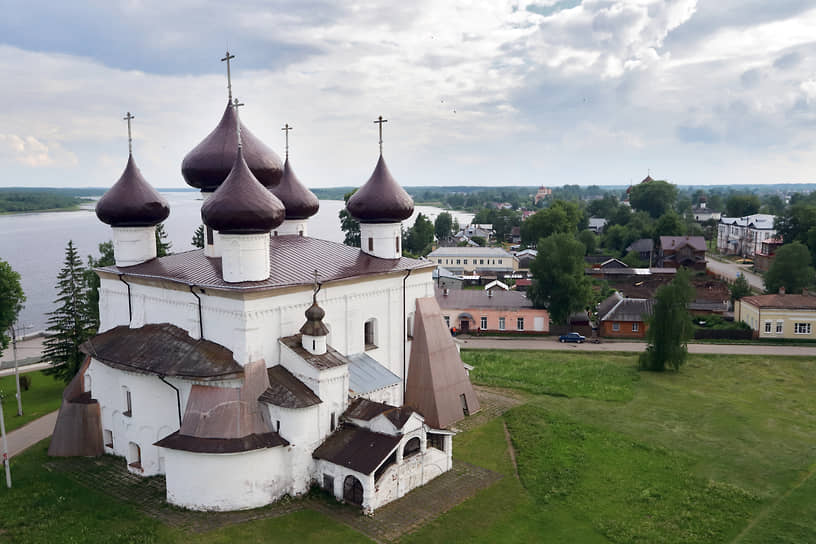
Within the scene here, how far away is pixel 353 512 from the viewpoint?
466 inches

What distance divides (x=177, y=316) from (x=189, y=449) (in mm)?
3477

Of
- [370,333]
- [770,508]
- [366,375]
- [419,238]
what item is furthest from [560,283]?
[419,238]

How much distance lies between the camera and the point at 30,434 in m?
16.3

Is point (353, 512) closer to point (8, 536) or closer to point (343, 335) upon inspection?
point (343, 335)

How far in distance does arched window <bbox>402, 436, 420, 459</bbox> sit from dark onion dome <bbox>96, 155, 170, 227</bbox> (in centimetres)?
877

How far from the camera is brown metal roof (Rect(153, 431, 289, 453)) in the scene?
11.6 metres

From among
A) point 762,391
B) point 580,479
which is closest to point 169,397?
point 580,479

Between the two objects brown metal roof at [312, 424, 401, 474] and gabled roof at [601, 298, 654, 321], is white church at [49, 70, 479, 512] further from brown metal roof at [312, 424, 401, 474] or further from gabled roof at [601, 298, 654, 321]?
gabled roof at [601, 298, 654, 321]

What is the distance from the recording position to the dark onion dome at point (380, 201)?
16531 millimetres

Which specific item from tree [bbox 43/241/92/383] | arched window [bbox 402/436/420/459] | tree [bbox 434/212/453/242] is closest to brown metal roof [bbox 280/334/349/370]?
arched window [bbox 402/436/420/459]

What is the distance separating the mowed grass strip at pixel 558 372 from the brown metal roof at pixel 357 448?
28.2 feet

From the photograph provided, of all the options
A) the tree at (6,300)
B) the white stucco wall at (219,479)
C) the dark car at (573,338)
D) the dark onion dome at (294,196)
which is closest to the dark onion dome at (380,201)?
the dark onion dome at (294,196)

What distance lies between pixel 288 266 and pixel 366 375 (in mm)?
3180

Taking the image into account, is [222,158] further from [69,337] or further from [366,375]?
[69,337]
